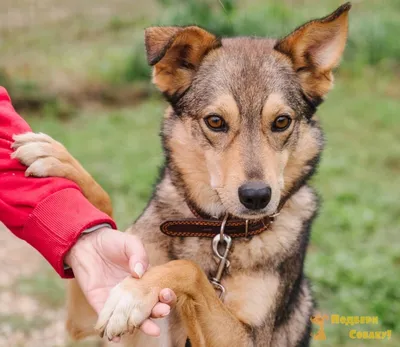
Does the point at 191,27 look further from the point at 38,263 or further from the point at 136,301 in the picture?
the point at 38,263

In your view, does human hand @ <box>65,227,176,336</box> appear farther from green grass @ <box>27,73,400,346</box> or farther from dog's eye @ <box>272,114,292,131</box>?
green grass @ <box>27,73,400,346</box>

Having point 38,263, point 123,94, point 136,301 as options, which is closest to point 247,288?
point 136,301

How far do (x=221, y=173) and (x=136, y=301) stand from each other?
2.59 ft

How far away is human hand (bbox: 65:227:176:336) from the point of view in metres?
2.18

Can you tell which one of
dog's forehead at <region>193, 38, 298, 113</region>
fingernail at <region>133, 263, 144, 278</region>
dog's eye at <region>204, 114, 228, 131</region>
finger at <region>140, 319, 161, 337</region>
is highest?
dog's forehead at <region>193, 38, 298, 113</region>

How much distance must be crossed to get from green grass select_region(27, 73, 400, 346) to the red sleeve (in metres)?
2.42

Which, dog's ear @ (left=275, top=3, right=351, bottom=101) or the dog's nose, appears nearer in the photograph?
the dog's nose

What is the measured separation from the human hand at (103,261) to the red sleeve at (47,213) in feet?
0.19

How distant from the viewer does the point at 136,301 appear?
6.91ft

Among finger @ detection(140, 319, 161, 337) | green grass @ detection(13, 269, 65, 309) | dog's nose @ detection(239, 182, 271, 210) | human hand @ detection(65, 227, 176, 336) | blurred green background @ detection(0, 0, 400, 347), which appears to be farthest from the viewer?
blurred green background @ detection(0, 0, 400, 347)

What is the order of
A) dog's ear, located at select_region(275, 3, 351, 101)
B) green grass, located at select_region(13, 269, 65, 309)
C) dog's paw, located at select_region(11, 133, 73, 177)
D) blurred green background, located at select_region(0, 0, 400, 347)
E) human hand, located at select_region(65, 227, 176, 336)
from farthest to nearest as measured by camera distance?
blurred green background, located at select_region(0, 0, 400, 347)
green grass, located at select_region(13, 269, 65, 309)
dog's ear, located at select_region(275, 3, 351, 101)
dog's paw, located at select_region(11, 133, 73, 177)
human hand, located at select_region(65, 227, 176, 336)

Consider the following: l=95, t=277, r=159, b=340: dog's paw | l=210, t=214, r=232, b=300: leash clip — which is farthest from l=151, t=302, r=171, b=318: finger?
l=210, t=214, r=232, b=300: leash clip

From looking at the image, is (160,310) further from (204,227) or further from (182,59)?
(182,59)

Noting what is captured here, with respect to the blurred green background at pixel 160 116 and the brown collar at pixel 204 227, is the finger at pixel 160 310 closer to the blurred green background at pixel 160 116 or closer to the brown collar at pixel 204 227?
the brown collar at pixel 204 227
